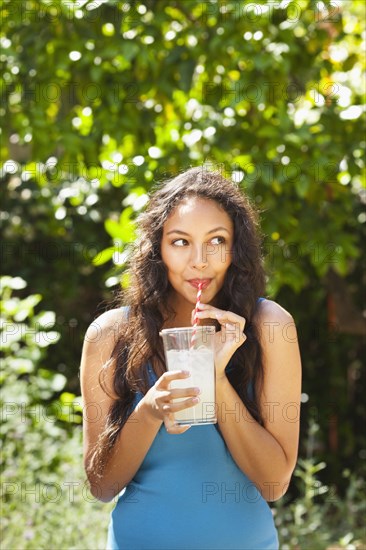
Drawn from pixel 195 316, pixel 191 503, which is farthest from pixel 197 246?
pixel 191 503

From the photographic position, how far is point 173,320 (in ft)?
7.38

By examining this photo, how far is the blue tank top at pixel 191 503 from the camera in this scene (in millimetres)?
1987

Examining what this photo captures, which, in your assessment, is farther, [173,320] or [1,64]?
[1,64]

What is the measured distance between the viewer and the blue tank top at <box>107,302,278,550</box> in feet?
6.52

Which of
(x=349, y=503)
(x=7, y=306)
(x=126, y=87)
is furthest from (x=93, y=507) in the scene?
(x=126, y=87)

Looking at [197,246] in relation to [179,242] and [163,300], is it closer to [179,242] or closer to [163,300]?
[179,242]

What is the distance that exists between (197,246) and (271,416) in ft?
1.41

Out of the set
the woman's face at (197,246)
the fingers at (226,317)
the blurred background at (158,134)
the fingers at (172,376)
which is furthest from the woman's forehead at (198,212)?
the blurred background at (158,134)

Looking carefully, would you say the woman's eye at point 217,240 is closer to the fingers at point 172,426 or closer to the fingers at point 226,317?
the fingers at point 226,317

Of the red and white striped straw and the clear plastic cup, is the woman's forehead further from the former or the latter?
the clear plastic cup

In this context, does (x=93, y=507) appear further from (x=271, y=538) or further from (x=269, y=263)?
(x=271, y=538)

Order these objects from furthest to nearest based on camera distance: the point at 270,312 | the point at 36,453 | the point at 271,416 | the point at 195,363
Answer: the point at 36,453
the point at 270,312
the point at 271,416
the point at 195,363

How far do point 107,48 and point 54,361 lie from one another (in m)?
2.47

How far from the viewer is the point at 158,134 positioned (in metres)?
3.98
